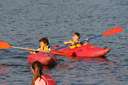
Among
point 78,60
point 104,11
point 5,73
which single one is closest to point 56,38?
point 78,60

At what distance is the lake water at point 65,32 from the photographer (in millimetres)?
20125

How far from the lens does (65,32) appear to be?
98.9 ft

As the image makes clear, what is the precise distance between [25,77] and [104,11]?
2010 cm

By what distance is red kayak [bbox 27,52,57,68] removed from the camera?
21062 mm

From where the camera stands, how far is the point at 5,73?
20750 mm

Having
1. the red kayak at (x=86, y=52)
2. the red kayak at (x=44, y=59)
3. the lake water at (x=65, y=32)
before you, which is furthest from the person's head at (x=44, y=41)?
the red kayak at (x=86, y=52)

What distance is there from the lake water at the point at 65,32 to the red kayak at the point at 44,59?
0.88ft

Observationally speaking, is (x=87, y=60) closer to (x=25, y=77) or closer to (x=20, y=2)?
(x=25, y=77)

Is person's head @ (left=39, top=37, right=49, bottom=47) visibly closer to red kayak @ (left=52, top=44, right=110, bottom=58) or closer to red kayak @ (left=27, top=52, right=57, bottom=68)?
red kayak @ (left=27, top=52, right=57, bottom=68)

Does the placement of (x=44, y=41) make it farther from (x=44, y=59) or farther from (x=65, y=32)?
(x=65, y=32)

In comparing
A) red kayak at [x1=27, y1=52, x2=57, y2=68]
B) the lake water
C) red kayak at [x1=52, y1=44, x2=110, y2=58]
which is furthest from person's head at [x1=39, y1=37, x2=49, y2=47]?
red kayak at [x1=52, y1=44, x2=110, y2=58]

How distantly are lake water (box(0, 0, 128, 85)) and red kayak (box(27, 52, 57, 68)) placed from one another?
0.88 ft

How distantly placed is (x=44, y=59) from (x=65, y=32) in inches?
362

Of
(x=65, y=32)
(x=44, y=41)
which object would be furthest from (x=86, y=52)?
(x=65, y=32)
